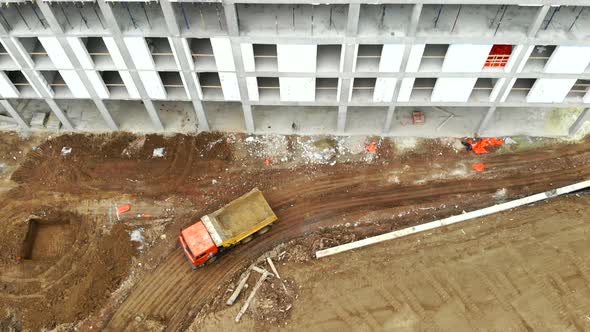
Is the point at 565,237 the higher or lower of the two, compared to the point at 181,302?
lower

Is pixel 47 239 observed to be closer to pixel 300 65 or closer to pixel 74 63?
pixel 74 63

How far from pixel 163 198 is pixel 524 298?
18.6 metres

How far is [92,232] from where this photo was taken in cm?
2727

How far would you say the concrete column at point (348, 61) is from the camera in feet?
76.6

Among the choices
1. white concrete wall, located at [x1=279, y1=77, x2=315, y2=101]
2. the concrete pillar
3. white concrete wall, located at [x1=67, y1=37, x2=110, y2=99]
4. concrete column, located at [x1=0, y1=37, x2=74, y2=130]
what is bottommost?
the concrete pillar

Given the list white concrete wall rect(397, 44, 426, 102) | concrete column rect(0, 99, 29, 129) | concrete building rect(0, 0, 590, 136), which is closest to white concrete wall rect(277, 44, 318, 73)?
concrete building rect(0, 0, 590, 136)

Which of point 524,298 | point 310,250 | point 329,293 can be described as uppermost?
point 310,250

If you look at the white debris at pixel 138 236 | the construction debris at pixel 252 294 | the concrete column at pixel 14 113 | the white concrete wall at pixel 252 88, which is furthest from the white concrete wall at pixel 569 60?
the concrete column at pixel 14 113

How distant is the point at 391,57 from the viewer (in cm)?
2570

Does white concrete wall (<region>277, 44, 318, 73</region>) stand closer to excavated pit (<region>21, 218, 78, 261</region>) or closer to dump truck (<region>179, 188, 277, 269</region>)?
dump truck (<region>179, 188, 277, 269</region>)

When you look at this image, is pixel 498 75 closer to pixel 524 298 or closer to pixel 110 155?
pixel 524 298

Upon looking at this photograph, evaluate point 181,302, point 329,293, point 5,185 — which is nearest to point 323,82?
point 329,293

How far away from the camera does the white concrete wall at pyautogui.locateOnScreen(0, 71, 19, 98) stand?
27797 mm

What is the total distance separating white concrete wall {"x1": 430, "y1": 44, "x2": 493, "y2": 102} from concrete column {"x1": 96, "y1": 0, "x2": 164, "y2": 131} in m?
15.2
